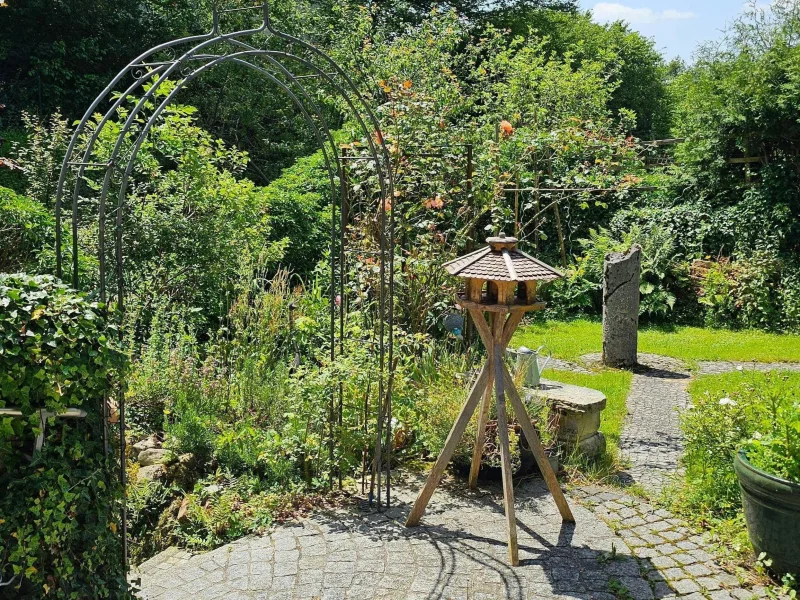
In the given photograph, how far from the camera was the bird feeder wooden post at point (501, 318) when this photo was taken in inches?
158

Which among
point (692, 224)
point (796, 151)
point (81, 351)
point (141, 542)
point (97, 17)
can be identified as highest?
point (97, 17)

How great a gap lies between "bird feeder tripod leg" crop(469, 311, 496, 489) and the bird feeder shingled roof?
146 mm

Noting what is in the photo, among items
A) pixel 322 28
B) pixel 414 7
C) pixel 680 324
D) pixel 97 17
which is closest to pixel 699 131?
pixel 680 324

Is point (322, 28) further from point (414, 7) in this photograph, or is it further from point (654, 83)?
point (654, 83)

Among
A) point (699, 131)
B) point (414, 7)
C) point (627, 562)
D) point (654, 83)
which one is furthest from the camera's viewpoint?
point (654, 83)

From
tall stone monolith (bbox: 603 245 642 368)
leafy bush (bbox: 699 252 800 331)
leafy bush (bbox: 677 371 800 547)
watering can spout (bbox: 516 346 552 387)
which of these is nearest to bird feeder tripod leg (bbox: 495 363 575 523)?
leafy bush (bbox: 677 371 800 547)

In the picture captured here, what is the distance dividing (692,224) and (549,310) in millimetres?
2697

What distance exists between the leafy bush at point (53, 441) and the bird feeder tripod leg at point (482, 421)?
6.95 feet

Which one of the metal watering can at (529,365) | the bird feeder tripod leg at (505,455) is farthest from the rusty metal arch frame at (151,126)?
the metal watering can at (529,365)

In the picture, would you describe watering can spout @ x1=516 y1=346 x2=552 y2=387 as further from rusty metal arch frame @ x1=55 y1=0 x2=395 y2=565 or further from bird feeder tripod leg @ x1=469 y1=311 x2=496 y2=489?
rusty metal arch frame @ x1=55 y1=0 x2=395 y2=565

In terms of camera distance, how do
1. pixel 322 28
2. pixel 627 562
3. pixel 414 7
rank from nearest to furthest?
pixel 627 562 → pixel 322 28 → pixel 414 7

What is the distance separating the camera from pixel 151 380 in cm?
579

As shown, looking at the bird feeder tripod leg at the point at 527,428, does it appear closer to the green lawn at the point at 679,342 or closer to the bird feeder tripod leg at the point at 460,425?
the bird feeder tripod leg at the point at 460,425

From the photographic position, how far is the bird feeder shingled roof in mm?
3977
